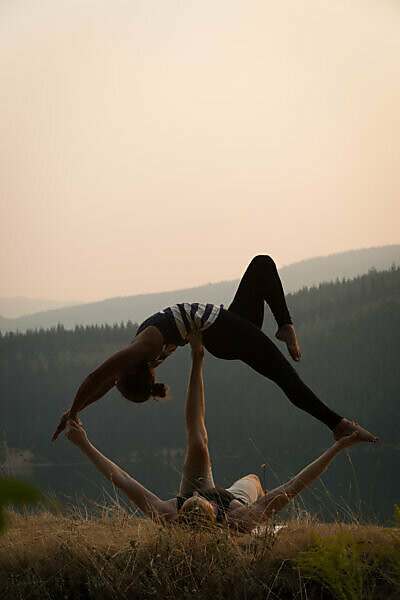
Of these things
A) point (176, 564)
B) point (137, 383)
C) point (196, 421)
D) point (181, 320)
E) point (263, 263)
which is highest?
point (263, 263)

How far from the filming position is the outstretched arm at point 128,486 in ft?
11.3

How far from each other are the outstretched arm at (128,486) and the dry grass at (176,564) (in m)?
0.14

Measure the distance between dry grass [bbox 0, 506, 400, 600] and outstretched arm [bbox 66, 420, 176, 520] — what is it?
0.14 m

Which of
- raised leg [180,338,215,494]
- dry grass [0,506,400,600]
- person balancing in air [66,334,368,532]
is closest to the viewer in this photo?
dry grass [0,506,400,600]

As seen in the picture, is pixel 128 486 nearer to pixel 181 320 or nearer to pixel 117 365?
pixel 117 365

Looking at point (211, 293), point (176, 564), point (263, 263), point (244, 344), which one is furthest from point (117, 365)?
point (211, 293)

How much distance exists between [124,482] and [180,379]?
65.4 metres

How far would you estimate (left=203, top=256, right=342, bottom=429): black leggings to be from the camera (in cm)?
351

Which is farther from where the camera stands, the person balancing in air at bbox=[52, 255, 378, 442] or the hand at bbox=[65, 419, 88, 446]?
the hand at bbox=[65, 419, 88, 446]

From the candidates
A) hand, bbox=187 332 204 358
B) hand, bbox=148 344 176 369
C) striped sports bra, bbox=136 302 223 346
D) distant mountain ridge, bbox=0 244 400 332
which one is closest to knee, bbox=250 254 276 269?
striped sports bra, bbox=136 302 223 346

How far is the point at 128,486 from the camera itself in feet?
11.6

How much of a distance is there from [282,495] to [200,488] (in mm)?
511

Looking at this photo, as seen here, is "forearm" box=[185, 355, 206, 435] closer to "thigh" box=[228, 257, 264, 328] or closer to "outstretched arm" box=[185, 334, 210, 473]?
"outstretched arm" box=[185, 334, 210, 473]

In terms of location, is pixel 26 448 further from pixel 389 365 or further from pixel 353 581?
pixel 353 581
